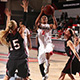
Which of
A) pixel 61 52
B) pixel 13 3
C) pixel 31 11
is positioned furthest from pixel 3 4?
pixel 61 52

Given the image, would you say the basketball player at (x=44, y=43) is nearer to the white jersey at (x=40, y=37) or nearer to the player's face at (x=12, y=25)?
the white jersey at (x=40, y=37)

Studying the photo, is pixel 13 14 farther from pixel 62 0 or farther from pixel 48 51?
pixel 48 51

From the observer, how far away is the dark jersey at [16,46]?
4.41 metres

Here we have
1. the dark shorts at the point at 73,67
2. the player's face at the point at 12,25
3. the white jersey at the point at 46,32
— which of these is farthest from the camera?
the white jersey at the point at 46,32

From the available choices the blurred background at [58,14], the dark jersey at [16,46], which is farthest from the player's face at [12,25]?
the blurred background at [58,14]

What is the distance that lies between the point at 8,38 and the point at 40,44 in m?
1.59

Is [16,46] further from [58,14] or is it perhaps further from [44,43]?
[58,14]

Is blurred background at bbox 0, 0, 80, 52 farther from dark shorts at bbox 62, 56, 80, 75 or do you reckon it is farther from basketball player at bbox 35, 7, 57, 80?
dark shorts at bbox 62, 56, 80, 75

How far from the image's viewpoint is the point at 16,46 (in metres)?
4.41

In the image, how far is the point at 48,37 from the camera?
582 centimetres

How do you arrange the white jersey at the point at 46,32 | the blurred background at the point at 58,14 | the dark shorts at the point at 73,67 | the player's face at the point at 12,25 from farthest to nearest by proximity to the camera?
1. the blurred background at the point at 58,14
2. the white jersey at the point at 46,32
3. the dark shorts at the point at 73,67
4. the player's face at the point at 12,25

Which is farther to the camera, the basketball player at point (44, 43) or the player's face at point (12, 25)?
the basketball player at point (44, 43)

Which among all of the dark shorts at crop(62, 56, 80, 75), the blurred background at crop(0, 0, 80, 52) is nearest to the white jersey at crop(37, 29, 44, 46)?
the dark shorts at crop(62, 56, 80, 75)

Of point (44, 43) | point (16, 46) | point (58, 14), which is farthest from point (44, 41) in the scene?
point (58, 14)
